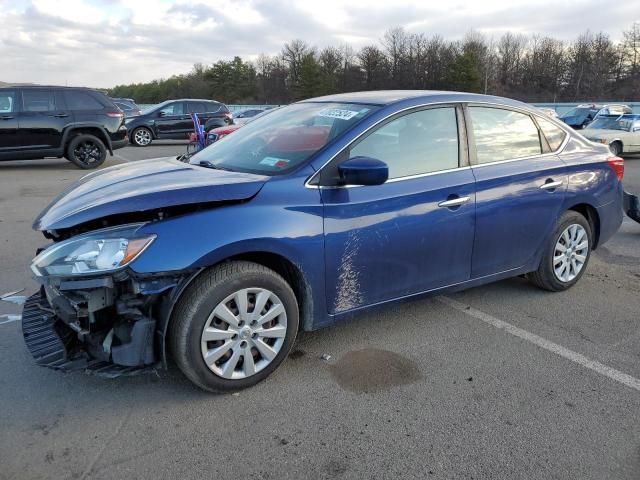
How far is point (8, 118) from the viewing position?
11344 mm

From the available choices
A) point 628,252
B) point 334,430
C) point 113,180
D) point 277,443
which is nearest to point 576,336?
point 334,430

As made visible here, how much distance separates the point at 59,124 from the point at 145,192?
10518 millimetres

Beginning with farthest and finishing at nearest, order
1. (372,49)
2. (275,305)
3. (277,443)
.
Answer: (372,49) < (275,305) < (277,443)

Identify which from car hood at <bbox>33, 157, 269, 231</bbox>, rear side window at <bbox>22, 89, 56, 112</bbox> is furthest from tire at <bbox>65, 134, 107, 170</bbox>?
car hood at <bbox>33, 157, 269, 231</bbox>

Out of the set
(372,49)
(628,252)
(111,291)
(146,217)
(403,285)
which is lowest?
(628,252)

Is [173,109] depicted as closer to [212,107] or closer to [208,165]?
[212,107]

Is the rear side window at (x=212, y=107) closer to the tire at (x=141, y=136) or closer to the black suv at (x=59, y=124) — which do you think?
the tire at (x=141, y=136)

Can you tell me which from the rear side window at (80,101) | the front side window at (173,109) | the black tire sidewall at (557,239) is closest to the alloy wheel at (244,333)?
the black tire sidewall at (557,239)

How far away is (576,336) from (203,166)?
9.55 feet

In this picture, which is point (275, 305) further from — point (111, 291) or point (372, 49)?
point (372, 49)

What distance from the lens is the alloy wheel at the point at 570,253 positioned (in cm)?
445

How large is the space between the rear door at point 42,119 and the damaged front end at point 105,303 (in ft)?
33.7

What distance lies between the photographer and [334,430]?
2693 millimetres

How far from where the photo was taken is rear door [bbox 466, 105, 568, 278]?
12.5 ft
